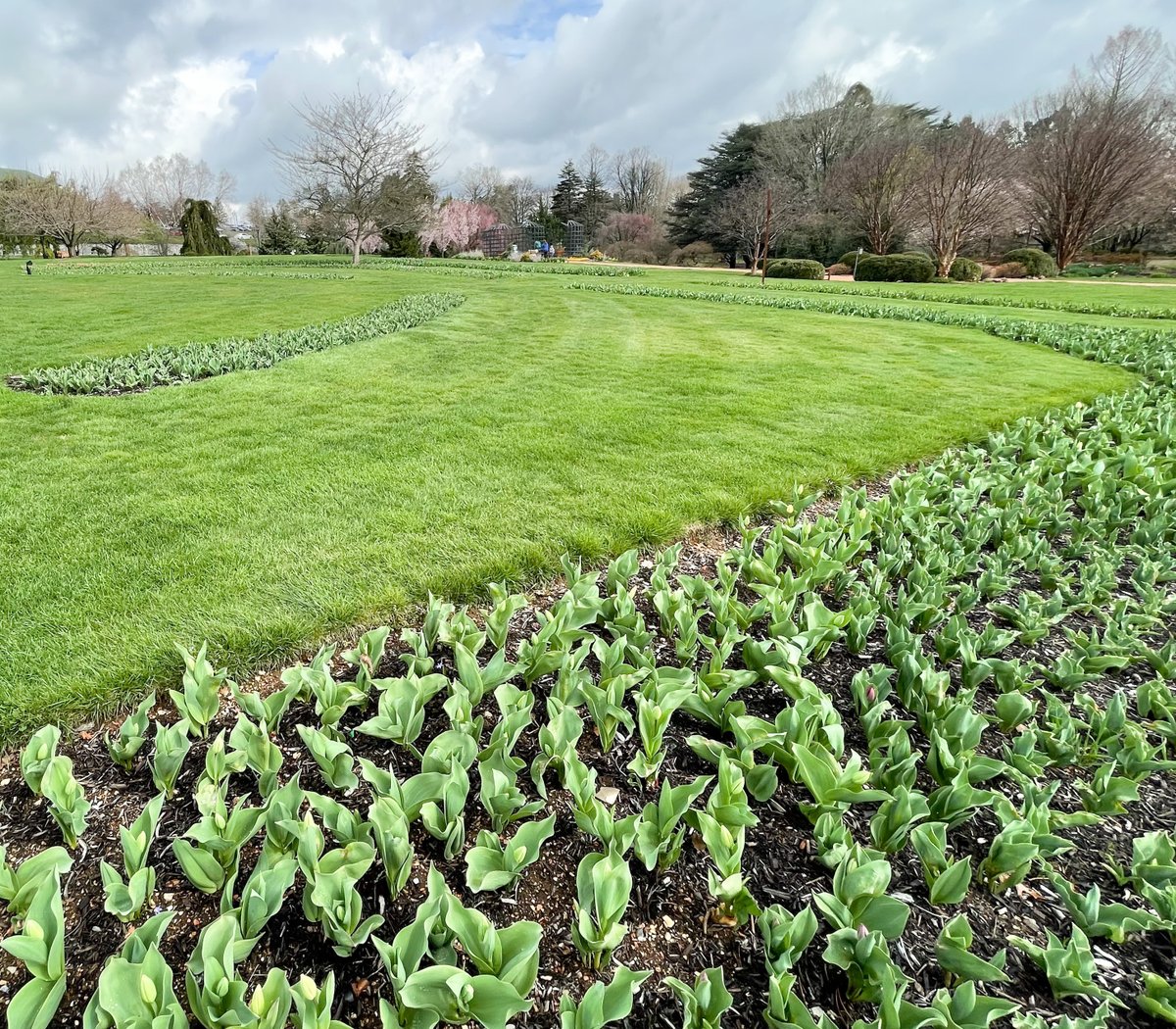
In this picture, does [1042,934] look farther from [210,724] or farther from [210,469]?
[210,469]

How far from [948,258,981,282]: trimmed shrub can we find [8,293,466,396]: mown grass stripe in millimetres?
26511

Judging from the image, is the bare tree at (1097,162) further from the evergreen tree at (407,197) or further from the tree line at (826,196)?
the evergreen tree at (407,197)

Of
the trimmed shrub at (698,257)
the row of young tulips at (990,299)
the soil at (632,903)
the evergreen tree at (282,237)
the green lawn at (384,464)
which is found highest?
the evergreen tree at (282,237)

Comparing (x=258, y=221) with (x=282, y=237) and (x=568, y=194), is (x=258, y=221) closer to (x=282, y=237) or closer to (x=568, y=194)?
(x=282, y=237)

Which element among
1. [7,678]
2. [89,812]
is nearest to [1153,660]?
[89,812]

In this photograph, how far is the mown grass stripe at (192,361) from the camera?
20.7ft

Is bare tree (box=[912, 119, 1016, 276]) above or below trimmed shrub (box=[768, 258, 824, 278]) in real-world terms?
above

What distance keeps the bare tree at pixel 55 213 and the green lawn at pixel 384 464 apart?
40.0m

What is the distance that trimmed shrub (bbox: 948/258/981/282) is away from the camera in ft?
90.6

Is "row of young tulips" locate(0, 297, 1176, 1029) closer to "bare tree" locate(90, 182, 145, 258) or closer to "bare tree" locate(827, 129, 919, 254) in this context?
"bare tree" locate(827, 129, 919, 254)

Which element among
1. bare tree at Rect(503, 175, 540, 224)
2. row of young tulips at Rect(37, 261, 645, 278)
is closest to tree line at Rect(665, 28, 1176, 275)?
row of young tulips at Rect(37, 261, 645, 278)

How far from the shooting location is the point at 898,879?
1650mm

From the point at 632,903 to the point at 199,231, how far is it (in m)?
47.7

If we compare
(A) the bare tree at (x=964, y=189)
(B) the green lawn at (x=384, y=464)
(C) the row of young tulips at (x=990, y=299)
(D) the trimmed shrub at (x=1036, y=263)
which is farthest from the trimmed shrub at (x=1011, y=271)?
(B) the green lawn at (x=384, y=464)
